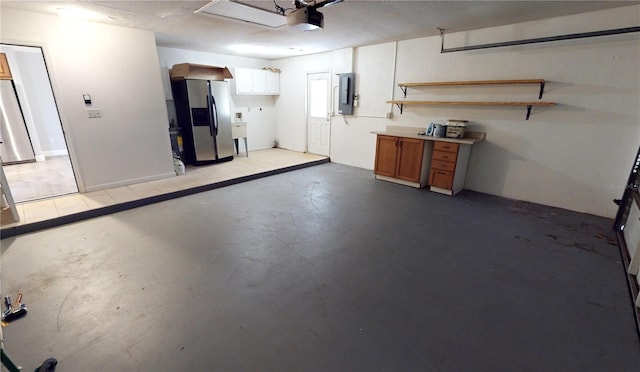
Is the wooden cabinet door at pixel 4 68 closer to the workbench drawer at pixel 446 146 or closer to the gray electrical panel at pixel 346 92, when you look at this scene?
the gray electrical panel at pixel 346 92

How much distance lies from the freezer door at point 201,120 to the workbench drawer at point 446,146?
4.40 m

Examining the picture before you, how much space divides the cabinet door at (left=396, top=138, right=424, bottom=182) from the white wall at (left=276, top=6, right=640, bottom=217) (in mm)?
648

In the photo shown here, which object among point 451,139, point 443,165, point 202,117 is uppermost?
point 202,117

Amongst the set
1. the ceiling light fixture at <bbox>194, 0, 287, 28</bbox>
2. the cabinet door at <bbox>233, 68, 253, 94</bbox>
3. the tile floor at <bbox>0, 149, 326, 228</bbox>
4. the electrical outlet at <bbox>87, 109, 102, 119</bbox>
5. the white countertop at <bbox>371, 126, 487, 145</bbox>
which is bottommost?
the tile floor at <bbox>0, 149, 326, 228</bbox>

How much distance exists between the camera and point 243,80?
668 cm

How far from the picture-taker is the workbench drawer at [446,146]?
4246mm

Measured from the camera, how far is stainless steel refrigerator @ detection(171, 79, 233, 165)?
552cm

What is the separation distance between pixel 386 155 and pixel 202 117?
380cm

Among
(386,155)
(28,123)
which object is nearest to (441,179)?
(386,155)

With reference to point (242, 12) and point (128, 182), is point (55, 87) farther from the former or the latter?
point (242, 12)

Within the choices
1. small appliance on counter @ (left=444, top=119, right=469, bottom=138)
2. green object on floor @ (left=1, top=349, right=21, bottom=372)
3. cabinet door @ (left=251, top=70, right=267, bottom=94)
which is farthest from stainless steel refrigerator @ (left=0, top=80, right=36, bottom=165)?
small appliance on counter @ (left=444, top=119, right=469, bottom=138)

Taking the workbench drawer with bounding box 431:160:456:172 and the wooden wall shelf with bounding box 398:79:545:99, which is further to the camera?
the workbench drawer with bounding box 431:160:456:172

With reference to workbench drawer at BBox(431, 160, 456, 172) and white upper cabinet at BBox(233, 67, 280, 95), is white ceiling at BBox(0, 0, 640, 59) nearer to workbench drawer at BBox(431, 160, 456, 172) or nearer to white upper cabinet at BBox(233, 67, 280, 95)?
white upper cabinet at BBox(233, 67, 280, 95)

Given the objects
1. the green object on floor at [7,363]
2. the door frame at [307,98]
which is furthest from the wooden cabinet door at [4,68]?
the green object on floor at [7,363]
